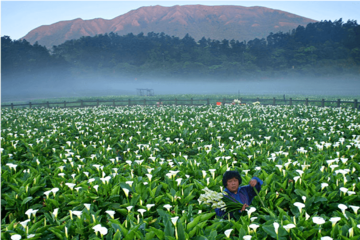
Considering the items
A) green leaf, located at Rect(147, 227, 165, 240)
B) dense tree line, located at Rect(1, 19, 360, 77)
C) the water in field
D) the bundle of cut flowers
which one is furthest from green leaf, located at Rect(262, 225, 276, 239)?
dense tree line, located at Rect(1, 19, 360, 77)

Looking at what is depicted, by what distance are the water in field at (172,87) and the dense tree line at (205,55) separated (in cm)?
347

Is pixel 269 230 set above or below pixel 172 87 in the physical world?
below

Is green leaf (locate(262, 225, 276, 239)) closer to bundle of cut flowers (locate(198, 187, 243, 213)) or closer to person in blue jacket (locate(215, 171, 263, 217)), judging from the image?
bundle of cut flowers (locate(198, 187, 243, 213))

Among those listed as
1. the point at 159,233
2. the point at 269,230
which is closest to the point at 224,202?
→ the point at 269,230

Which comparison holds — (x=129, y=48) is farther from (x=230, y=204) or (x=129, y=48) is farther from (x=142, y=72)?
(x=230, y=204)

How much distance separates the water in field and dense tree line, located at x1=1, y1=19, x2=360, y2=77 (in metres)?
3.47

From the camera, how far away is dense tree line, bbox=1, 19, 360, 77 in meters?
86.5

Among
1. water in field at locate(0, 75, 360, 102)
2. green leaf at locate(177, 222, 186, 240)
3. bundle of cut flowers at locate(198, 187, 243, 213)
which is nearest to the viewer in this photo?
green leaf at locate(177, 222, 186, 240)

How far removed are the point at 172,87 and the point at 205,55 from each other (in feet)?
72.0

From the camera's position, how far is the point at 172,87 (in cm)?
9831

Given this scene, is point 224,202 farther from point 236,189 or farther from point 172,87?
point 172,87

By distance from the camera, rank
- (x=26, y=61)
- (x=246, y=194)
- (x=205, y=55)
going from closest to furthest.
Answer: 1. (x=246, y=194)
2. (x=26, y=61)
3. (x=205, y=55)

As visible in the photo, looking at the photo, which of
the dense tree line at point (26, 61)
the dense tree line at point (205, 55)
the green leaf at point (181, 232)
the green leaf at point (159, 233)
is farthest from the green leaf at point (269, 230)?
→ the dense tree line at point (205, 55)

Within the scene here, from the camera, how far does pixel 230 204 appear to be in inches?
117
